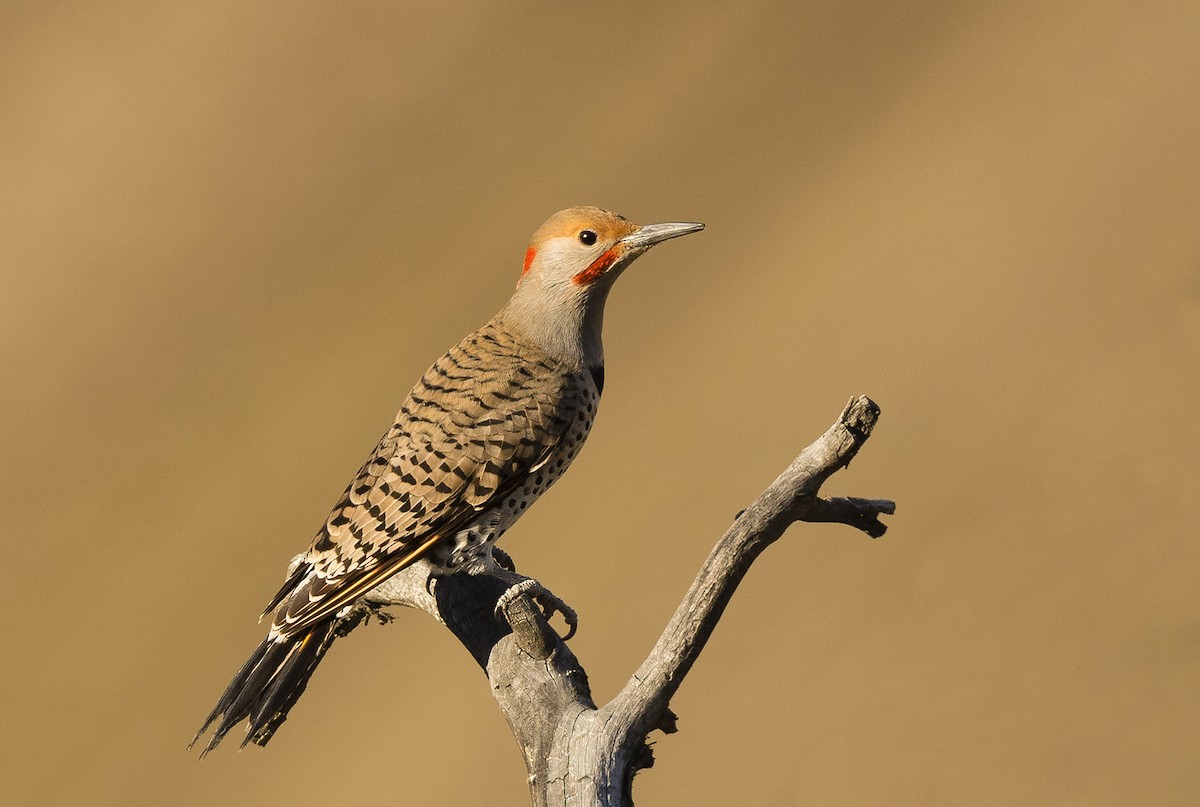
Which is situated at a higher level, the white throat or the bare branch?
the white throat

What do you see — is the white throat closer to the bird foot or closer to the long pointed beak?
the long pointed beak

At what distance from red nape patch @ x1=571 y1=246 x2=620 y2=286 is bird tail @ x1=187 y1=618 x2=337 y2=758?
113 cm

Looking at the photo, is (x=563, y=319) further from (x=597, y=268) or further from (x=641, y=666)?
(x=641, y=666)

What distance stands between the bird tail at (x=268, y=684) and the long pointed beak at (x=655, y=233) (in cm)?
127

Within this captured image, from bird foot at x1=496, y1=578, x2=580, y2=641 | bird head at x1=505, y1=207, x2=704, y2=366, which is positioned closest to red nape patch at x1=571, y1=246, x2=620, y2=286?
bird head at x1=505, y1=207, x2=704, y2=366

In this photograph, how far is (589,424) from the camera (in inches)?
134

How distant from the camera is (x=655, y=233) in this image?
330 centimetres

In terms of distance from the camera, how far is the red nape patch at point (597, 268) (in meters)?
3.36

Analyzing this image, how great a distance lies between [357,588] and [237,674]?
1.19 ft

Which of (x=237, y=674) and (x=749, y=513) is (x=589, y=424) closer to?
(x=749, y=513)

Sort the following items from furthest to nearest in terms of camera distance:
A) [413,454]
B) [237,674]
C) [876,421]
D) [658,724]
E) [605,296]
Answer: [605,296]
[413,454]
[237,674]
[658,724]
[876,421]

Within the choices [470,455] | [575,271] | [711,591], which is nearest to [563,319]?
[575,271]

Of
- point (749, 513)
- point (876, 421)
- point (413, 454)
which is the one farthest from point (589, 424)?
point (876, 421)

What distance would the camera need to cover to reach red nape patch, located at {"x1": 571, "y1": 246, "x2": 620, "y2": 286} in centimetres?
336
